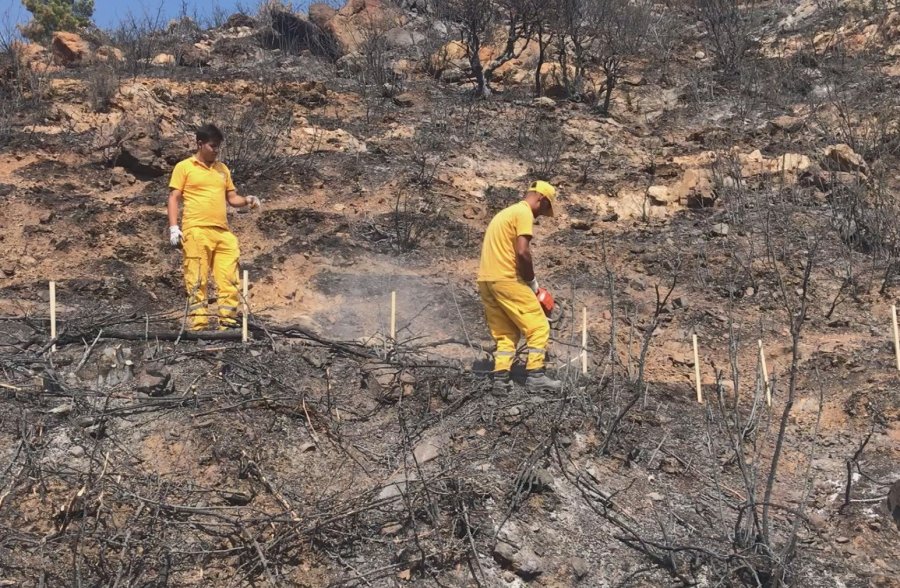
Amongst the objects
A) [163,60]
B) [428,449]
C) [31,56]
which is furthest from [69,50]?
[428,449]

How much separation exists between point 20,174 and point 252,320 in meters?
3.97

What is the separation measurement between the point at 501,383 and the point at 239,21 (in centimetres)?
1013

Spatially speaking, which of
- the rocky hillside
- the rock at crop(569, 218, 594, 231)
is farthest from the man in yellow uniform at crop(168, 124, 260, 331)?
the rock at crop(569, 218, 594, 231)

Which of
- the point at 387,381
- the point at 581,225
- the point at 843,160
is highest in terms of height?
the point at 843,160

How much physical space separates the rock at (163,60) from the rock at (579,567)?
28.6 ft

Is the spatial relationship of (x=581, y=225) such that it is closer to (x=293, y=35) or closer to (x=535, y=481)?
(x=535, y=481)

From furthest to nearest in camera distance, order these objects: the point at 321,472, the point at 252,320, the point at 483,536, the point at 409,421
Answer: the point at 252,320 → the point at 409,421 → the point at 321,472 → the point at 483,536

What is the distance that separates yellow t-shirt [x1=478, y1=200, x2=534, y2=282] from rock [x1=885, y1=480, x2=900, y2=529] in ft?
6.79

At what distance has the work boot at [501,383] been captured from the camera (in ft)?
15.0

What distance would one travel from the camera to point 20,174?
766 cm

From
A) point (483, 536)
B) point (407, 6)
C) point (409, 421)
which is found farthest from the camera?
point (407, 6)

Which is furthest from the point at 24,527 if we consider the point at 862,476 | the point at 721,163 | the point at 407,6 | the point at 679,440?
the point at 407,6

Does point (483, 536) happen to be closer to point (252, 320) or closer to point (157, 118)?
point (252, 320)

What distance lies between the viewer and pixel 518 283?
472 centimetres
